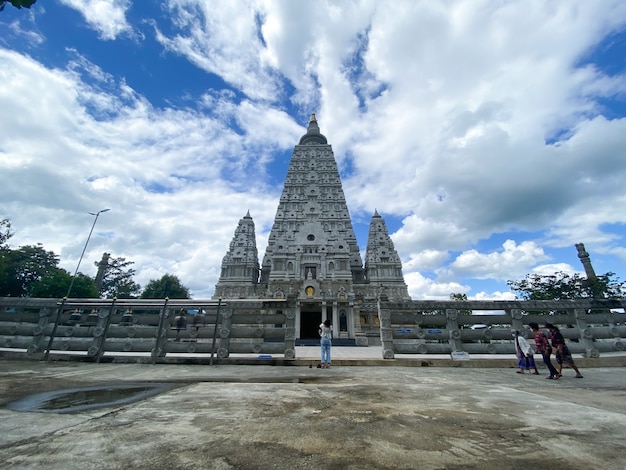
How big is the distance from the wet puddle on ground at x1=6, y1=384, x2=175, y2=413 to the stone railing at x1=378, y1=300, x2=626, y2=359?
7.02 m

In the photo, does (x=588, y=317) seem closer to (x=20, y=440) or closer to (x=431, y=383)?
(x=431, y=383)

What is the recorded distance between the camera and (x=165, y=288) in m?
49.6

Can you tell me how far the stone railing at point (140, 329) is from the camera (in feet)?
28.8

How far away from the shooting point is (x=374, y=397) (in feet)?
14.0

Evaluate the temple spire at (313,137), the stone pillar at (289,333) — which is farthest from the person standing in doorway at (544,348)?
the temple spire at (313,137)

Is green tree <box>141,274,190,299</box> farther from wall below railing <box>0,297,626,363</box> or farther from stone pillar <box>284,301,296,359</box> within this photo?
stone pillar <box>284,301,296,359</box>

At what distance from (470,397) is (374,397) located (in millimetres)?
1454

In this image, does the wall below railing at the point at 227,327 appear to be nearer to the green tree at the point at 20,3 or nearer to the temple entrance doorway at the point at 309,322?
the green tree at the point at 20,3

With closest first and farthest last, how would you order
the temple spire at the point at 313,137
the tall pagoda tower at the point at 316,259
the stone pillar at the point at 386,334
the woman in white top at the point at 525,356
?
the woman in white top at the point at 525,356
the stone pillar at the point at 386,334
the tall pagoda tower at the point at 316,259
the temple spire at the point at 313,137

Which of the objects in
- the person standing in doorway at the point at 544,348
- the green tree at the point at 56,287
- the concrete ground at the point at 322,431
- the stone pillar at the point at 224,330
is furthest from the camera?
the green tree at the point at 56,287

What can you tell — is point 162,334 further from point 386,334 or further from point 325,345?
point 386,334

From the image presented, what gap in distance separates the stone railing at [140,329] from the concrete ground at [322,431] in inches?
166

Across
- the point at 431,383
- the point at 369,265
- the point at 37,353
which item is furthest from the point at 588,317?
the point at 369,265

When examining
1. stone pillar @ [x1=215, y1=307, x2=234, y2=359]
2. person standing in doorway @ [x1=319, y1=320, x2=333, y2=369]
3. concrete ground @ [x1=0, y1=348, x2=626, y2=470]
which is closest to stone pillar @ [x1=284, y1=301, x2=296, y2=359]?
person standing in doorway @ [x1=319, y1=320, x2=333, y2=369]
